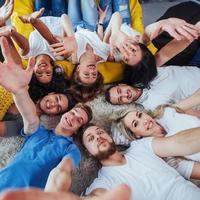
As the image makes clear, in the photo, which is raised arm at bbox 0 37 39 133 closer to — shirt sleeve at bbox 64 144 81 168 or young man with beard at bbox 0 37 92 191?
young man with beard at bbox 0 37 92 191

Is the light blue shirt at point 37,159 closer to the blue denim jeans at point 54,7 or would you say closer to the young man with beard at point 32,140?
the young man with beard at point 32,140

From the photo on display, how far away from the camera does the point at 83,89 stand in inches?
63.8

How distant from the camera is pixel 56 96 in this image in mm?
1479

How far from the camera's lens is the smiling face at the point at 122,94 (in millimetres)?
1571

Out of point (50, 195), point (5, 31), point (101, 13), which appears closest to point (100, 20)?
point (101, 13)

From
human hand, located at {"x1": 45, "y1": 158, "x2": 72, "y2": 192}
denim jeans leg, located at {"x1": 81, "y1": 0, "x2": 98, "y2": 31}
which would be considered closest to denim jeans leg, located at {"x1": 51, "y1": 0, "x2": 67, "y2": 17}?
denim jeans leg, located at {"x1": 81, "y1": 0, "x2": 98, "y2": 31}

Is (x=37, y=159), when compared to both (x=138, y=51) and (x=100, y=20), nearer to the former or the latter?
(x=138, y=51)

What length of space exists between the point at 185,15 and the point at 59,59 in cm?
75

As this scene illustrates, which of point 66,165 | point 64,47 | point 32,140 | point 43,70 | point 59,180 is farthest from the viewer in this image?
point 64,47

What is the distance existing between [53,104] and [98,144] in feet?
1.16

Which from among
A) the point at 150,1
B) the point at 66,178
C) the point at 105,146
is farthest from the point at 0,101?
the point at 150,1

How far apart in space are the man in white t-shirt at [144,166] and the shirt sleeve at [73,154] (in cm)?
5

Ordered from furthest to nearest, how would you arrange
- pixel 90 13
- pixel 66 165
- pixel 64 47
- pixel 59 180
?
1. pixel 90 13
2. pixel 64 47
3. pixel 66 165
4. pixel 59 180

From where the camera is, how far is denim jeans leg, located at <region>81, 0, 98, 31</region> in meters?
1.88
